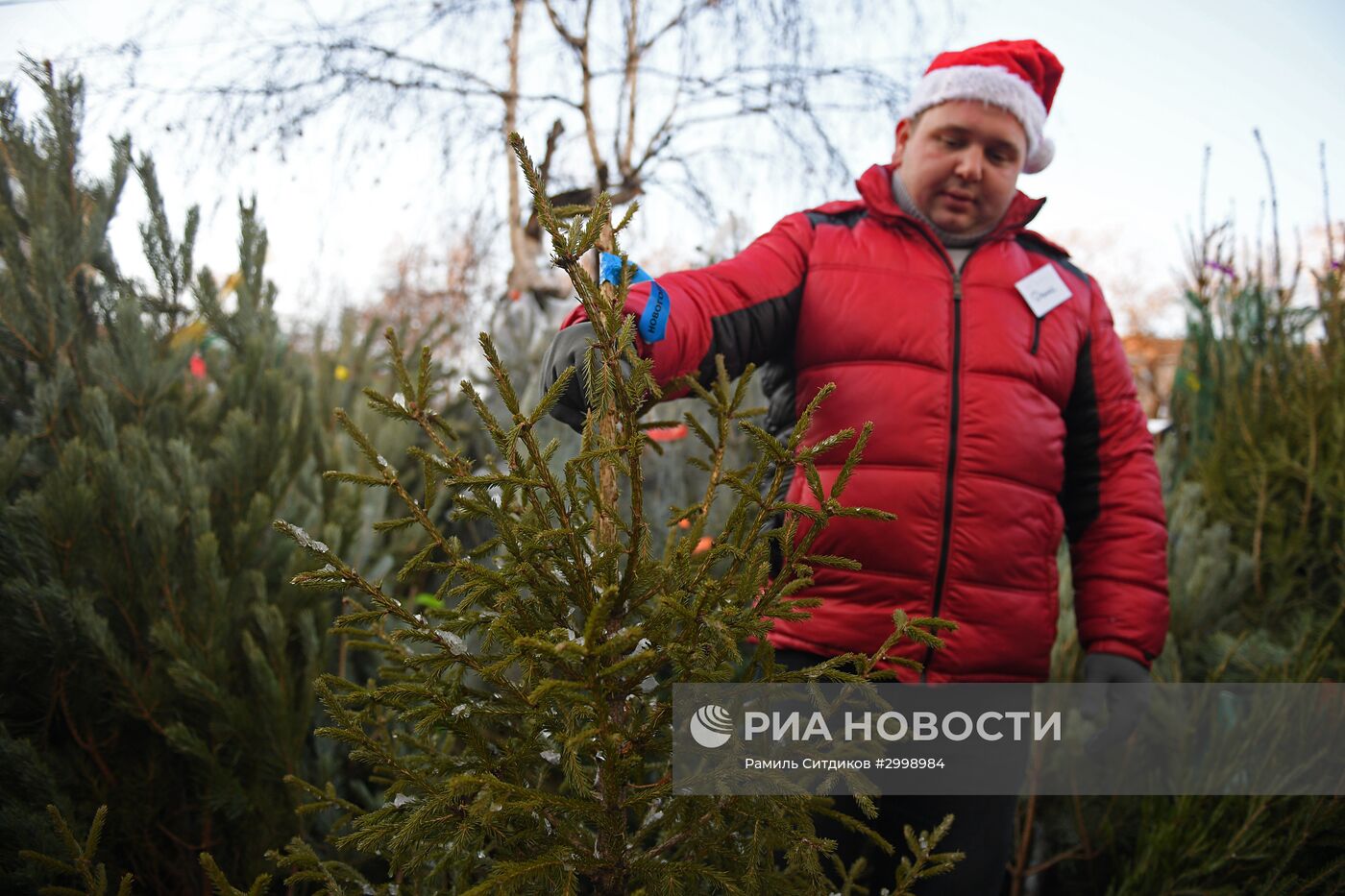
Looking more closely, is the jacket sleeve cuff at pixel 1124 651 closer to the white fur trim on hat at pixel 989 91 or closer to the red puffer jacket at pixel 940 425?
the red puffer jacket at pixel 940 425

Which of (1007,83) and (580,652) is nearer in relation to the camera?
(580,652)

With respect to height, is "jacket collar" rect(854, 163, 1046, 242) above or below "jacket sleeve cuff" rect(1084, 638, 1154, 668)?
above

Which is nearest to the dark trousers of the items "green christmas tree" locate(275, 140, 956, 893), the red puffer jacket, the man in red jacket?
the man in red jacket

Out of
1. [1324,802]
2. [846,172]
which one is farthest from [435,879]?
[846,172]

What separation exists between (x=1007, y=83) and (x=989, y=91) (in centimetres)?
5

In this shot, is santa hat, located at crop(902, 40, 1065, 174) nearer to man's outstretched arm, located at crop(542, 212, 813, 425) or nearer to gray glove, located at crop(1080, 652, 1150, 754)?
man's outstretched arm, located at crop(542, 212, 813, 425)

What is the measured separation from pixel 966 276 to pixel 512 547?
1.27 m

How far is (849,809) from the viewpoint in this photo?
1751mm

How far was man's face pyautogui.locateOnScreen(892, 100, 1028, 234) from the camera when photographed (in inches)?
72.9

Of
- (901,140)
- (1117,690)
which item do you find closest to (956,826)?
Answer: (1117,690)

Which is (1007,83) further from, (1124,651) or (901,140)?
(1124,651)

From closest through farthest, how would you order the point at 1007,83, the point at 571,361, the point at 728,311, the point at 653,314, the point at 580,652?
the point at 580,652 < the point at 571,361 < the point at 653,314 < the point at 728,311 < the point at 1007,83

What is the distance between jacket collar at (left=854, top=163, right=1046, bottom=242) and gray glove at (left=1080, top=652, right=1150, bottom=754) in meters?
0.96

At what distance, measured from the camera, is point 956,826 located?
1.74 meters
